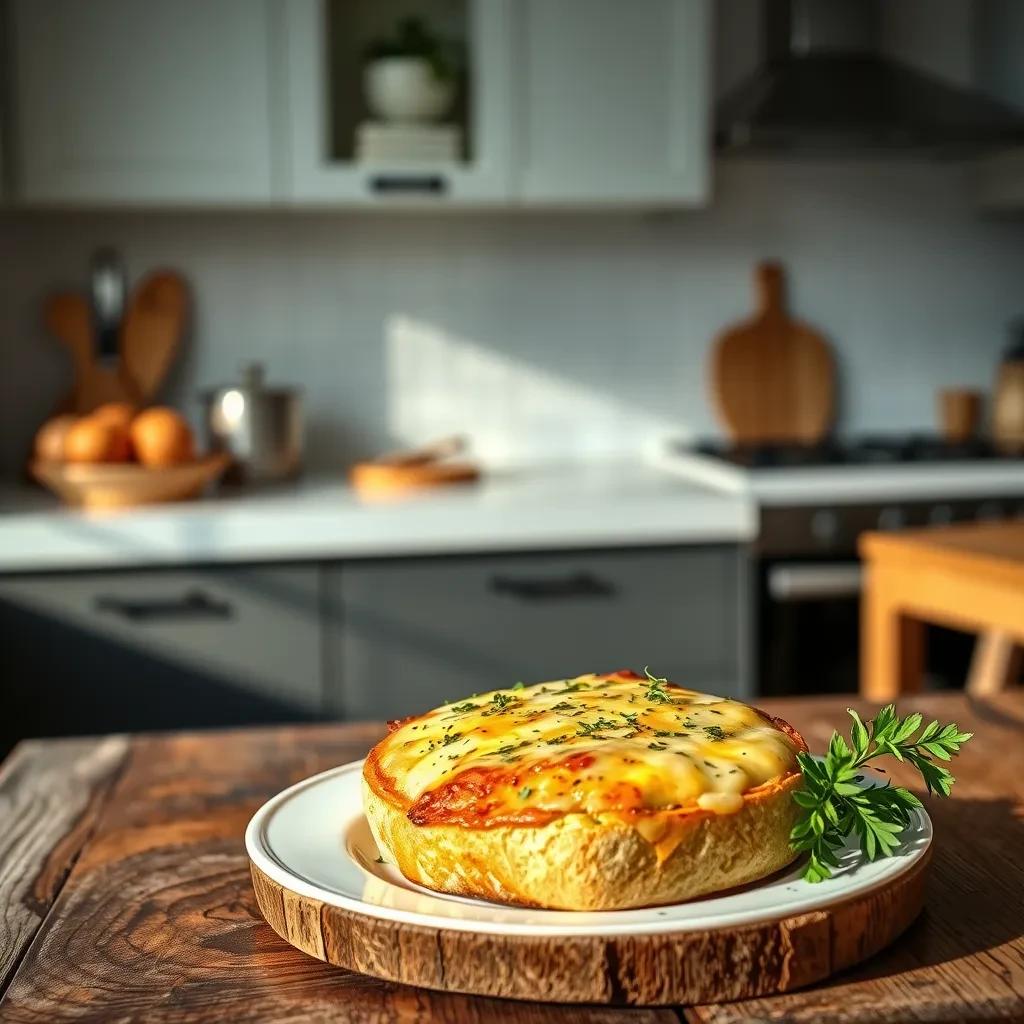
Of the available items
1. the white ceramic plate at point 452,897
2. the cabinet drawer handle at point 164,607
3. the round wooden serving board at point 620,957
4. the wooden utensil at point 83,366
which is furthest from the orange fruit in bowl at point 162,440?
the round wooden serving board at point 620,957

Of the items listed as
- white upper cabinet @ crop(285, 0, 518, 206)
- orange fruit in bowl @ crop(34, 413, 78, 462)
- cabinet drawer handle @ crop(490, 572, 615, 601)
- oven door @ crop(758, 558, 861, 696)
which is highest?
white upper cabinet @ crop(285, 0, 518, 206)

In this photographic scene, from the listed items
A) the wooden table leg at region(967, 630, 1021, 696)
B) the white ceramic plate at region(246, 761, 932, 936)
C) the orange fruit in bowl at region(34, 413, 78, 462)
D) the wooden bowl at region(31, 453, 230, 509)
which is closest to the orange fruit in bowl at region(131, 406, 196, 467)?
the wooden bowl at region(31, 453, 230, 509)

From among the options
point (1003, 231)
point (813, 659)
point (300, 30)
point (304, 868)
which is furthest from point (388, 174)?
point (304, 868)

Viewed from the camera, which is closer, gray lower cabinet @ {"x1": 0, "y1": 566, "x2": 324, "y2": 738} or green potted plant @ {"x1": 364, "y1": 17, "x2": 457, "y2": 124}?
gray lower cabinet @ {"x1": 0, "y1": 566, "x2": 324, "y2": 738}

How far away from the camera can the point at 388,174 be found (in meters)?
2.60

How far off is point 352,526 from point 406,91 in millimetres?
875

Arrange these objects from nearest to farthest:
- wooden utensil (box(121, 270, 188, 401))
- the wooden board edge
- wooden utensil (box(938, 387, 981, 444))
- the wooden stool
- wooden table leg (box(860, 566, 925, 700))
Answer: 1. the wooden board edge
2. the wooden stool
3. wooden table leg (box(860, 566, 925, 700))
4. wooden utensil (box(121, 270, 188, 401))
5. wooden utensil (box(938, 387, 981, 444))

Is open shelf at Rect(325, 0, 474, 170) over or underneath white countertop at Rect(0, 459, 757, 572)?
over

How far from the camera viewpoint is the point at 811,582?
95.9 inches

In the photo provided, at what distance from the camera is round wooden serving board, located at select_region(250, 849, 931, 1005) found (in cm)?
55

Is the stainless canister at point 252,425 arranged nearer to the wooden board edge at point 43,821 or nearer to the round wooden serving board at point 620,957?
the wooden board edge at point 43,821

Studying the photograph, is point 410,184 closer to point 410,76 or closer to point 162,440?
point 410,76

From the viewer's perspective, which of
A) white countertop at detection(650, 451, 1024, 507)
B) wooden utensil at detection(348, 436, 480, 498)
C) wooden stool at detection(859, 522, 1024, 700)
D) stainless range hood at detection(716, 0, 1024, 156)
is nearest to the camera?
wooden stool at detection(859, 522, 1024, 700)

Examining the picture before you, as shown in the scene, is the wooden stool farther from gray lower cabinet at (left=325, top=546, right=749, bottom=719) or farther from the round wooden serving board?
the round wooden serving board
